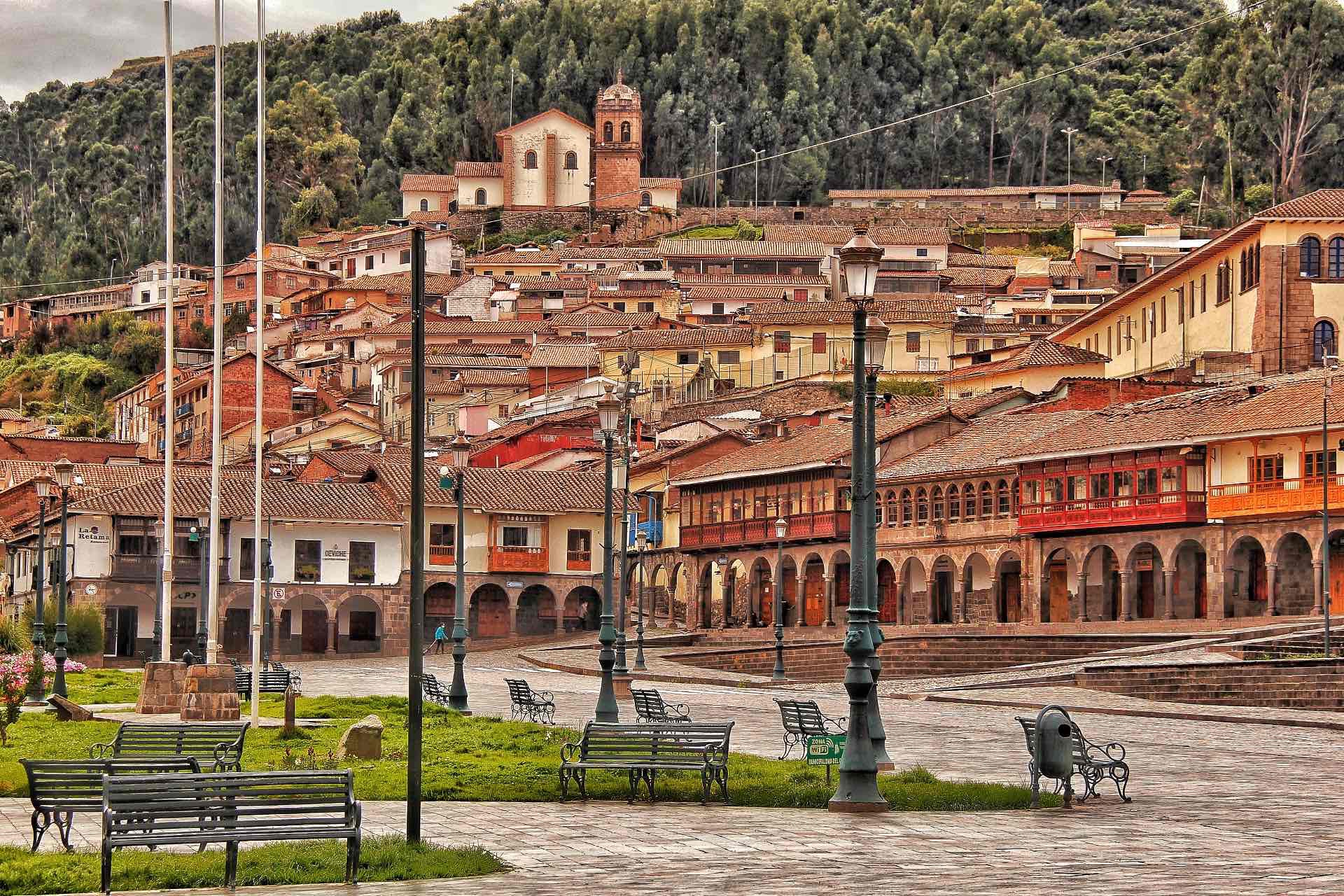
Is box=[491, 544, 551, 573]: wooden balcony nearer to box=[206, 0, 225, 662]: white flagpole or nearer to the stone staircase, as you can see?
the stone staircase

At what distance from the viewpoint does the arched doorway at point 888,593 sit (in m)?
64.6

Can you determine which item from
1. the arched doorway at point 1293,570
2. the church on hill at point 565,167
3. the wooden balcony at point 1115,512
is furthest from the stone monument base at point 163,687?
the church on hill at point 565,167

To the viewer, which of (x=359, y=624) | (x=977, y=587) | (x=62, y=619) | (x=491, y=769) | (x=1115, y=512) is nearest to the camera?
(x=491, y=769)

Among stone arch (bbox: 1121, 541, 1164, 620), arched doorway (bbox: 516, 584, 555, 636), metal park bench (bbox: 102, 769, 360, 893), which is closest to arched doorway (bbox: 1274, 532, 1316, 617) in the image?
stone arch (bbox: 1121, 541, 1164, 620)

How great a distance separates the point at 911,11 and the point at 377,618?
127 metres

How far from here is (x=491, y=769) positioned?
71.1ft

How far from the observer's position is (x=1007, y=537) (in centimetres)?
5928

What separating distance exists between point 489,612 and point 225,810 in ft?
197

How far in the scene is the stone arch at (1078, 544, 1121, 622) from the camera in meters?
57.2

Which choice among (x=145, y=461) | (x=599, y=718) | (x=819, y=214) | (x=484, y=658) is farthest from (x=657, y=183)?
(x=599, y=718)

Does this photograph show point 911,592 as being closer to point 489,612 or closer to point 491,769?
point 489,612

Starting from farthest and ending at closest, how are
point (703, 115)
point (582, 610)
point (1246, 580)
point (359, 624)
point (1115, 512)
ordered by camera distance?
point (703, 115)
point (582, 610)
point (359, 624)
point (1115, 512)
point (1246, 580)


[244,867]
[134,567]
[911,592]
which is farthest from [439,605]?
[244,867]

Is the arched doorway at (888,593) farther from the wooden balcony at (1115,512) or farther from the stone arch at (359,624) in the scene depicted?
the stone arch at (359,624)
